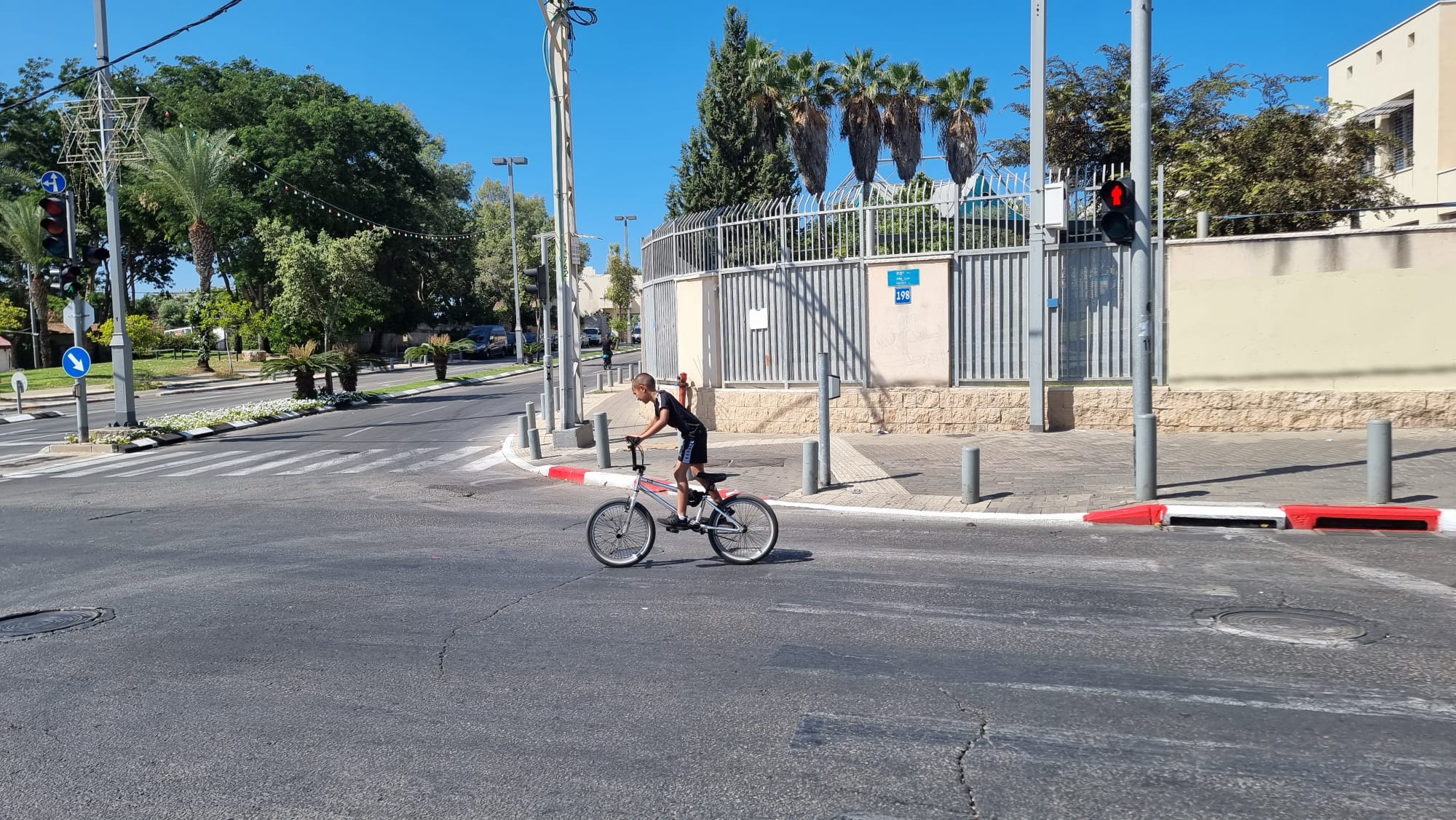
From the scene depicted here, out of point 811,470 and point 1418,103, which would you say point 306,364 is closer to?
point 811,470

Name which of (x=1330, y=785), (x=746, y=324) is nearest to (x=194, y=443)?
(x=746, y=324)

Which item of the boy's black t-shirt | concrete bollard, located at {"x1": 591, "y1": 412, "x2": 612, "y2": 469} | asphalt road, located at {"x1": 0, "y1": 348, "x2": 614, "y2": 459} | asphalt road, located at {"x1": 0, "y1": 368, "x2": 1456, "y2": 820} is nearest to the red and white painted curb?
asphalt road, located at {"x1": 0, "y1": 368, "x2": 1456, "y2": 820}

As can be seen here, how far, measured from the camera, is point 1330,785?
158 inches

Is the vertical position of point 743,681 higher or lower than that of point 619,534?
lower

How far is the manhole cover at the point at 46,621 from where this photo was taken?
689 cm

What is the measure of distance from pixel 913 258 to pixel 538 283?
655 cm

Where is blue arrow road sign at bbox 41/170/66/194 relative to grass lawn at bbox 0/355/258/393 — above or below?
above

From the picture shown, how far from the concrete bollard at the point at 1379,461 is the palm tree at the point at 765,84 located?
102 feet

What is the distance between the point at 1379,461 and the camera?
32.8ft

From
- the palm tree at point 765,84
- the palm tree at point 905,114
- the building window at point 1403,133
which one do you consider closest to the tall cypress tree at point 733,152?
the palm tree at point 765,84

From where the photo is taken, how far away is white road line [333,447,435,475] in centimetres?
1656

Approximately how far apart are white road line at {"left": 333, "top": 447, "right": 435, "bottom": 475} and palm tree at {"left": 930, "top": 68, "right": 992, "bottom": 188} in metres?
24.1

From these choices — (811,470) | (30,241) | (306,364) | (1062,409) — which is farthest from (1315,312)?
(30,241)

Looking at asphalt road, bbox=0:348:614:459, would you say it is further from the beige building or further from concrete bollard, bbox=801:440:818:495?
the beige building
